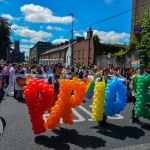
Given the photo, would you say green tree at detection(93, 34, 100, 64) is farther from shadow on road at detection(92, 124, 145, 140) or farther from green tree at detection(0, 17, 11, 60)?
shadow on road at detection(92, 124, 145, 140)

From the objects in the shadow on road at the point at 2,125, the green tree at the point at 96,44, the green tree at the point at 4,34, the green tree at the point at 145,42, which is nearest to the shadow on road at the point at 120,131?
the shadow on road at the point at 2,125

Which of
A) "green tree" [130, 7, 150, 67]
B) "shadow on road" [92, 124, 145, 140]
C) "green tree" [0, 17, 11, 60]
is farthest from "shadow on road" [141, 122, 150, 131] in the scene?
"green tree" [0, 17, 11, 60]

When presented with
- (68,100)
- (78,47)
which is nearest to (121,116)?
(68,100)

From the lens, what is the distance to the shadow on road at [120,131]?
6.62 metres

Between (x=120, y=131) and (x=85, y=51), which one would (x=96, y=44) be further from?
(x=120, y=131)

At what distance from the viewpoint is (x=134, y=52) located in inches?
1139

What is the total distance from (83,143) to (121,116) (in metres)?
3.33

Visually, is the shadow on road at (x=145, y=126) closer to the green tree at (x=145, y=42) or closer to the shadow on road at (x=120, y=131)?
the shadow on road at (x=120, y=131)

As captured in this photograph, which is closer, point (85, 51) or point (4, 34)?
point (4, 34)

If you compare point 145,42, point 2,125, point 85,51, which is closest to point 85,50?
point 85,51

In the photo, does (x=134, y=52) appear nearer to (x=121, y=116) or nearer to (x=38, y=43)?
(x=121, y=116)

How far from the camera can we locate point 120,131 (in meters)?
7.08

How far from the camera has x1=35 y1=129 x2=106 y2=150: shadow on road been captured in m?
5.84

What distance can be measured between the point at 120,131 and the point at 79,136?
50.9 inches
